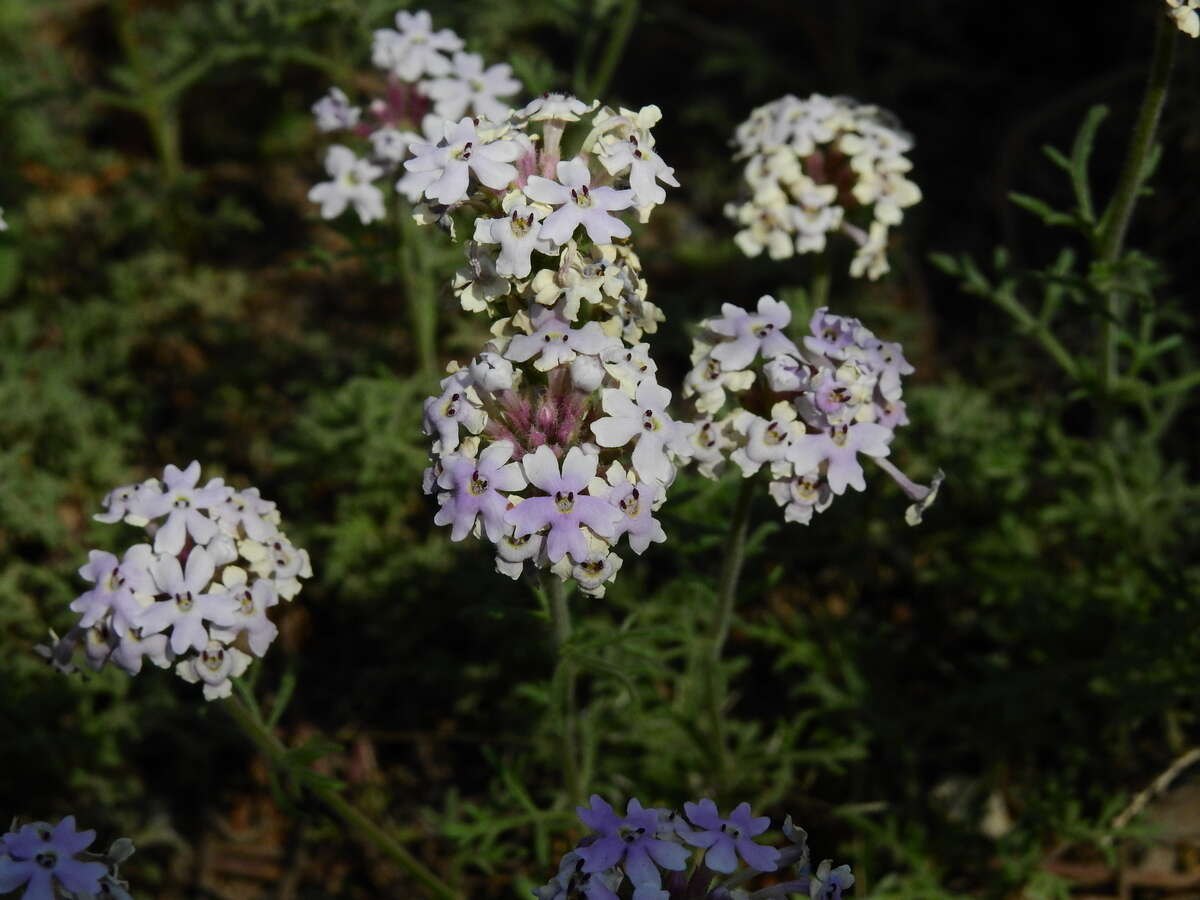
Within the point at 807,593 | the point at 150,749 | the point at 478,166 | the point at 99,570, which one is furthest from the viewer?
the point at 807,593

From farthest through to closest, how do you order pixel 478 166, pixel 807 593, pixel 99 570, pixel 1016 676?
pixel 807 593, pixel 1016 676, pixel 99 570, pixel 478 166

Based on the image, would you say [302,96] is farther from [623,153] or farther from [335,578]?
[623,153]

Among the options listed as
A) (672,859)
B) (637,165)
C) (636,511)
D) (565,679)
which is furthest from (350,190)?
(672,859)

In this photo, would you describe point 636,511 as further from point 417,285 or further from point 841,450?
point 417,285

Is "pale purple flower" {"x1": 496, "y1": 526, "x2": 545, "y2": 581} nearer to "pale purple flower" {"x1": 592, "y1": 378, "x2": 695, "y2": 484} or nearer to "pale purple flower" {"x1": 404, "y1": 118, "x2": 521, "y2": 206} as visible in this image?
"pale purple flower" {"x1": 592, "y1": 378, "x2": 695, "y2": 484}

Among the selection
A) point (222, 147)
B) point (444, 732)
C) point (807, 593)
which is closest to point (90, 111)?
point (222, 147)

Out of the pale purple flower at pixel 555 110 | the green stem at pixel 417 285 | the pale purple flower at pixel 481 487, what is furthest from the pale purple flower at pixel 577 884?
the green stem at pixel 417 285

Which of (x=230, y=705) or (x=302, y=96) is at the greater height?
(x=302, y=96)
